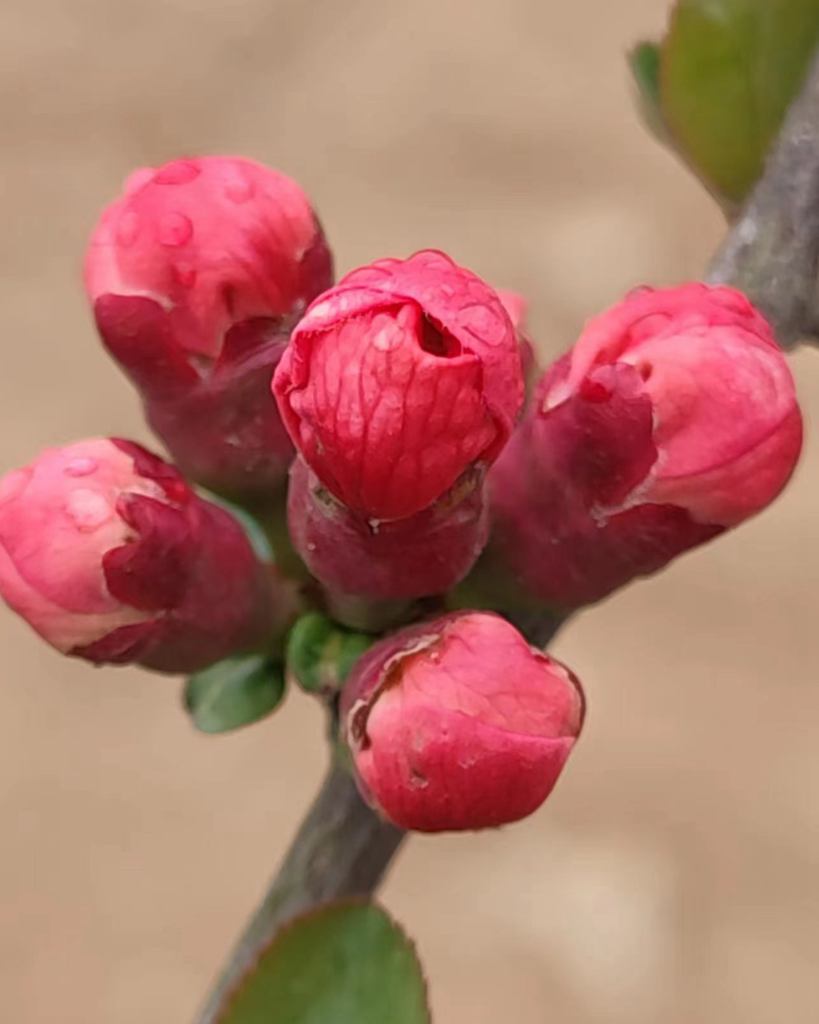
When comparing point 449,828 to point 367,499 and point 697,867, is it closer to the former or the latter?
point 367,499

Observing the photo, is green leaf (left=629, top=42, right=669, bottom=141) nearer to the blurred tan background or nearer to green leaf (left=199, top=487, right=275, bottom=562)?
green leaf (left=199, top=487, right=275, bottom=562)

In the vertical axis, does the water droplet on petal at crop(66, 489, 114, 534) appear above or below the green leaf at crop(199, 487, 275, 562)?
above

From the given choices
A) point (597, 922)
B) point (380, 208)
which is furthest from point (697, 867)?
point (380, 208)

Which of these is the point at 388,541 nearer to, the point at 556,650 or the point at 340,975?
the point at 340,975

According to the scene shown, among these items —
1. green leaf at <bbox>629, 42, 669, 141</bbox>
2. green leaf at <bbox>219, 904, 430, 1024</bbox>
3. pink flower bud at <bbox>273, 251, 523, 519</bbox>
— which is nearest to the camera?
pink flower bud at <bbox>273, 251, 523, 519</bbox>

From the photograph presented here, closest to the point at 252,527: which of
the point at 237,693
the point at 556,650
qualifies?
the point at 237,693

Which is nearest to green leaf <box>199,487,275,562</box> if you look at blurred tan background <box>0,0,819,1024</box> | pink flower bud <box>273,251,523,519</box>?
pink flower bud <box>273,251,523,519</box>
